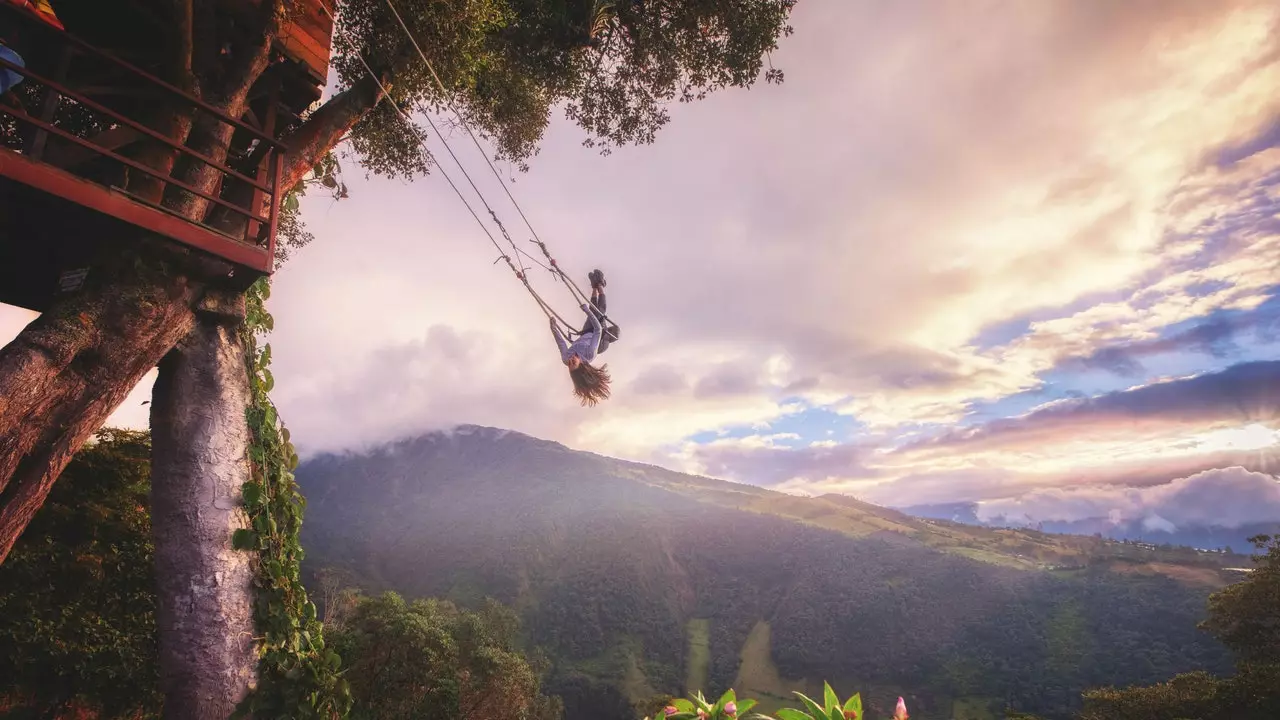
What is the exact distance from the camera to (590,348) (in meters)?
7.76

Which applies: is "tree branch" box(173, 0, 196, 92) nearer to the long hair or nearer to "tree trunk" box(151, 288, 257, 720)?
"tree trunk" box(151, 288, 257, 720)

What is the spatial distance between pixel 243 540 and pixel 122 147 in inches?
172

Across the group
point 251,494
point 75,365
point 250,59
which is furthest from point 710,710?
point 250,59

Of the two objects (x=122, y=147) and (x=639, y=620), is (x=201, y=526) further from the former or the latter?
(x=639, y=620)

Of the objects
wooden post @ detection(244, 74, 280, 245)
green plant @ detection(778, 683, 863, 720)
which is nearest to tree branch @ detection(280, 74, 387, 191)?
wooden post @ detection(244, 74, 280, 245)

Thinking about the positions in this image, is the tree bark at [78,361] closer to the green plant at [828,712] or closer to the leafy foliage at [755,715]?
the leafy foliage at [755,715]

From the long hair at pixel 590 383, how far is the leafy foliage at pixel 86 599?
1115cm

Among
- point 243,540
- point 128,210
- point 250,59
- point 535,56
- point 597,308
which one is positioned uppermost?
point 535,56

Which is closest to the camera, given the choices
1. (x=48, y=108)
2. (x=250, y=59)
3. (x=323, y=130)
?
(x=48, y=108)

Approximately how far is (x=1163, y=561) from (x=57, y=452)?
161 meters

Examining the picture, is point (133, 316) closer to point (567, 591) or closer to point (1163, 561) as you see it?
point (567, 591)

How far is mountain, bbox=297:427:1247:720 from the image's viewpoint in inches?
3401

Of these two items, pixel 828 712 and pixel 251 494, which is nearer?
pixel 828 712

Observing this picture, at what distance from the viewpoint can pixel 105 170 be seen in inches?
209
